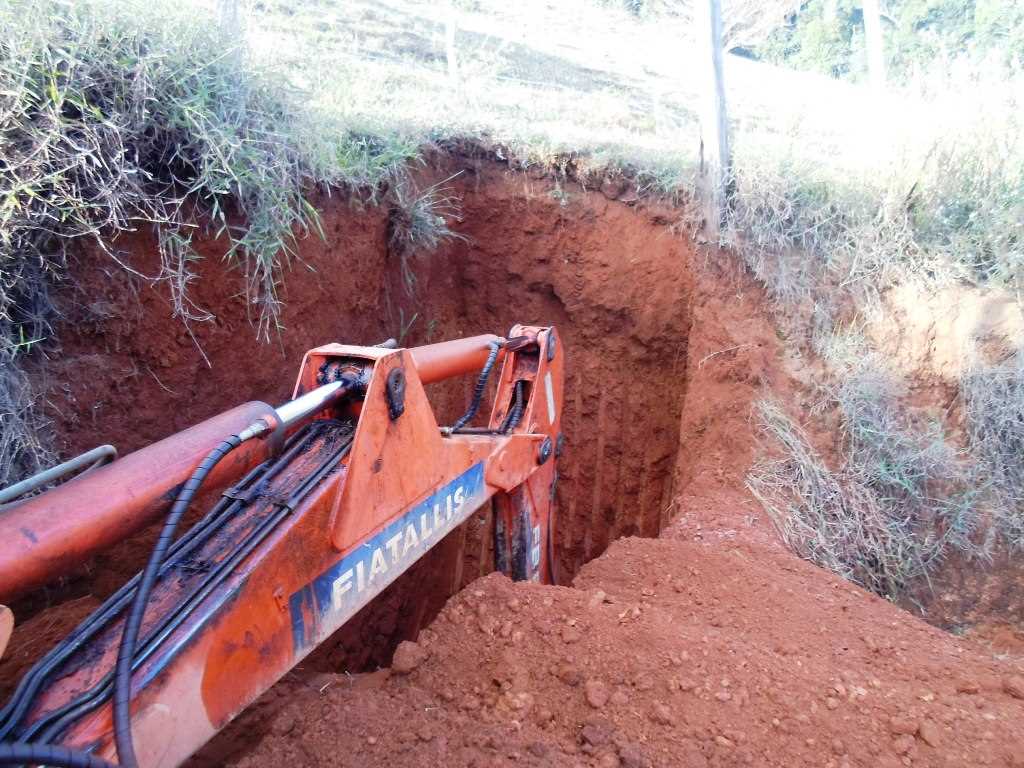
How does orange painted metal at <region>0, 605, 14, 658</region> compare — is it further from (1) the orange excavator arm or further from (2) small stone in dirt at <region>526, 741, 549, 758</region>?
(2) small stone in dirt at <region>526, 741, 549, 758</region>

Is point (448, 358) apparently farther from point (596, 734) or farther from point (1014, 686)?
point (1014, 686)

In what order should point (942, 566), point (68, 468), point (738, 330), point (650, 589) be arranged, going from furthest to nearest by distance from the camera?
point (738, 330) → point (942, 566) → point (650, 589) → point (68, 468)

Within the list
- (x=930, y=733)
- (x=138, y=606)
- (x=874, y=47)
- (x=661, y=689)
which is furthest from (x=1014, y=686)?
(x=874, y=47)

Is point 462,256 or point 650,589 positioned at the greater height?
point 462,256

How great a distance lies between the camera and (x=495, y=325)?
5.93 meters

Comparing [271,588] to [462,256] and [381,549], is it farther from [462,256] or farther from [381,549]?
[462,256]

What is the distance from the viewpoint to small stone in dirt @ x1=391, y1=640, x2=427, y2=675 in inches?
94.8

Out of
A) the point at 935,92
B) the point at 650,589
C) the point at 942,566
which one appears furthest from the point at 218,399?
the point at 935,92

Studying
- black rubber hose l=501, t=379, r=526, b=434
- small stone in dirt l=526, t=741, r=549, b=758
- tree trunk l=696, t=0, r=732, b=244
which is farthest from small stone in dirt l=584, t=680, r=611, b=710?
tree trunk l=696, t=0, r=732, b=244

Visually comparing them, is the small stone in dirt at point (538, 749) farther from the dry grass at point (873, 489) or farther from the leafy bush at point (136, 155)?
the dry grass at point (873, 489)

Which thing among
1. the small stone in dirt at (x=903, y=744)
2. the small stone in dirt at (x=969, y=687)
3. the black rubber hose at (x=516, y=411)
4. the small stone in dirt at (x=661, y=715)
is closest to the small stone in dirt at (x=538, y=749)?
the small stone in dirt at (x=661, y=715)

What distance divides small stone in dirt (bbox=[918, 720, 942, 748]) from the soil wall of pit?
3101 mm

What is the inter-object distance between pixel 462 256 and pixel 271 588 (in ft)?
14.4

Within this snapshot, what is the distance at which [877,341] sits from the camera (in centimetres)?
531
